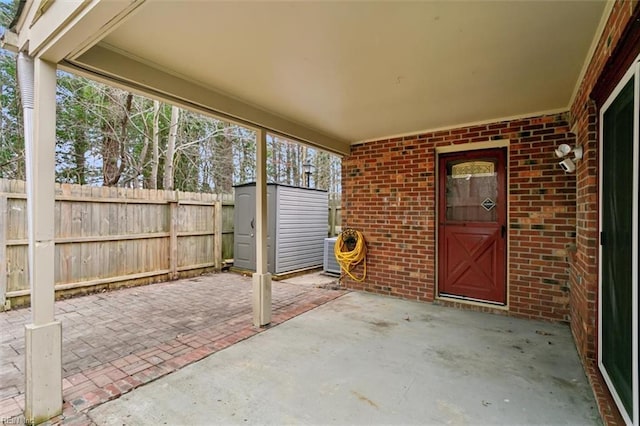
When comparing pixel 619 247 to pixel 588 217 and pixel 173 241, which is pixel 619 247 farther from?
pixel 173 241

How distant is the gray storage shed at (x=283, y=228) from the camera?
20.4ft

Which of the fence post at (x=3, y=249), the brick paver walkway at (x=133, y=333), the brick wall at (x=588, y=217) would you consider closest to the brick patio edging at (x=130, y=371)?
the brick paver walkway at (x=133, y=333)

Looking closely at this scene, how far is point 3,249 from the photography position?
404 centimetres

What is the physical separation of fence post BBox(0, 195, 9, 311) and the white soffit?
3.32 meters

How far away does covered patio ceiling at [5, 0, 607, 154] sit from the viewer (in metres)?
1.80

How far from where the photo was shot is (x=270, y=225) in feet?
20.4

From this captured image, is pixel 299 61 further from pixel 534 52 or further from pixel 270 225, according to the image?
pixel 270 225

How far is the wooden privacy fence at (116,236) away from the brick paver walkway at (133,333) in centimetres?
40

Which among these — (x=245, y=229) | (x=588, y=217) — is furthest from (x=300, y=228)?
(x=588, y=217)

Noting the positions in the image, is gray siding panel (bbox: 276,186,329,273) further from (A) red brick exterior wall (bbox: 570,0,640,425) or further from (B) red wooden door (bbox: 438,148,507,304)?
(A) red brick exterior wall (bbox: 570,0,640,425)

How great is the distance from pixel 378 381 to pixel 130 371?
1.97 metres

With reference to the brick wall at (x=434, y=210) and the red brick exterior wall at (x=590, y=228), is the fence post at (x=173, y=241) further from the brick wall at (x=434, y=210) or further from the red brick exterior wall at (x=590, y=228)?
the red brick exterior wall at (x=590, y=228)

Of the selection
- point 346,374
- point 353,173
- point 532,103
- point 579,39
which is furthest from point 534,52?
point 353,173

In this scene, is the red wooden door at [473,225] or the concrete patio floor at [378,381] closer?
the concrete patio floor at [378,381]
